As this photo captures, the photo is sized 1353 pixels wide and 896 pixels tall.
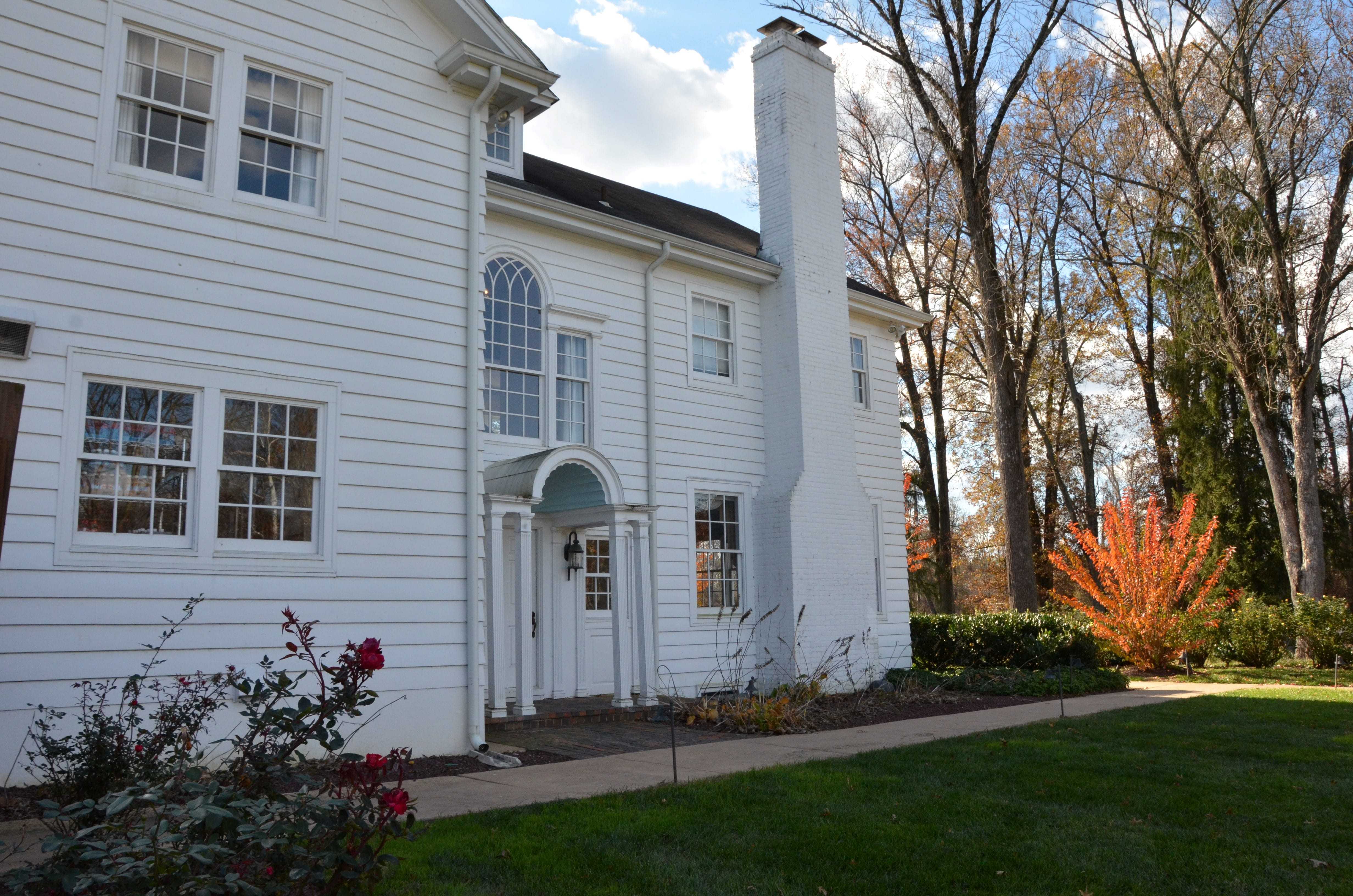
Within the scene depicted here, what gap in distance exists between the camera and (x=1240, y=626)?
17.9 metres

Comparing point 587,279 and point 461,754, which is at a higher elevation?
point 587,279

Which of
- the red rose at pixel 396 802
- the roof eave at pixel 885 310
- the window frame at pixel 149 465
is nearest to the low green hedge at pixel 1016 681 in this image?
the roof eave at pixel 885 310

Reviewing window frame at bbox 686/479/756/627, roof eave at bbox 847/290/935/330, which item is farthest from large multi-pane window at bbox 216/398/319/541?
roof eave at bbox 847/290/935/330

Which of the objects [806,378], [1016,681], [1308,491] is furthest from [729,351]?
[1308,491]

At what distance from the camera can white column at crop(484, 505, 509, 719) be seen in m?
10.1

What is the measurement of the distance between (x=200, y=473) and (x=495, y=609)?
133 inches

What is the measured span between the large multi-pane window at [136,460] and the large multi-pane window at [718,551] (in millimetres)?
7262

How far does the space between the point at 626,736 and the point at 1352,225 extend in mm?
17033

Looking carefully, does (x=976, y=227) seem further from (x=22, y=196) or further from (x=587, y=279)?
(x=22, y=196)

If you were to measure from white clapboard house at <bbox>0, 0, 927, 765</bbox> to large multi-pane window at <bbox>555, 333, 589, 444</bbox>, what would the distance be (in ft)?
0.24

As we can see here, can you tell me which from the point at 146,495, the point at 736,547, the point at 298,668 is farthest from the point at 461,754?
the point at 736,547

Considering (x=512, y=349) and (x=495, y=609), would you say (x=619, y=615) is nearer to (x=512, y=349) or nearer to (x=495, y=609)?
(x=495, y=609)

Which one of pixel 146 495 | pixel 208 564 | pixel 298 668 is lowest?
pixel 298 668

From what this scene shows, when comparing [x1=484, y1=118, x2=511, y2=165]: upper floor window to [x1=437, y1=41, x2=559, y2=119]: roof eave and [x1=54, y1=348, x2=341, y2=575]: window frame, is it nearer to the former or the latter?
[x1=437, y1=41, x2=559, y2=119]: roof eave
